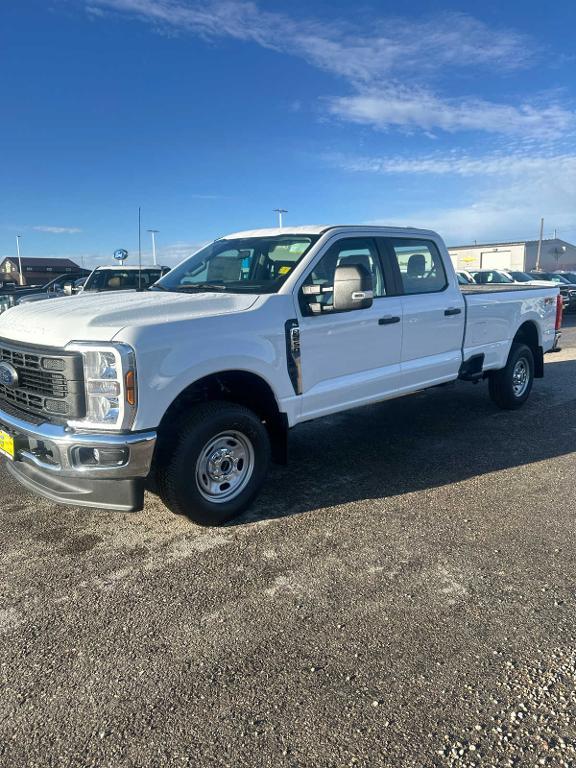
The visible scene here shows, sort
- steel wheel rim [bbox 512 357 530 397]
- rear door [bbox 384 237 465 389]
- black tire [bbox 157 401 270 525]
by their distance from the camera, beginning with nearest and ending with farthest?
black tire [bbox 157 401 270 525], rear door [bbox 384 237 465 389], steel wheel rim [bbox 512 357 530 397]

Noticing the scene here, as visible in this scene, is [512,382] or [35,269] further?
[35,269]

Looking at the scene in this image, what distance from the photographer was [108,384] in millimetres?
3350

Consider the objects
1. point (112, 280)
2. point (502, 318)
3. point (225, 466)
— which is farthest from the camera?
point (112, 280)

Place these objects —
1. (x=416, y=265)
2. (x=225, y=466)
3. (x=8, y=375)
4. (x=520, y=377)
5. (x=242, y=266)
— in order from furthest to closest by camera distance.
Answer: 1. (x=520, y=377)
2. (x=416, y=265)
3. (x=242, y=266)
4. (x=225, y=466)
5. (x=8, y=375)

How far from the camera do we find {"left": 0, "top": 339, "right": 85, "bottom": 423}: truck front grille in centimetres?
341

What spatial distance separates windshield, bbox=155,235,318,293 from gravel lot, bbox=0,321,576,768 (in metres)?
1.63

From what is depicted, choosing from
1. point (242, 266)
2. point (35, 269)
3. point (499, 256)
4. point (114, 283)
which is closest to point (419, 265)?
point (242, 266)

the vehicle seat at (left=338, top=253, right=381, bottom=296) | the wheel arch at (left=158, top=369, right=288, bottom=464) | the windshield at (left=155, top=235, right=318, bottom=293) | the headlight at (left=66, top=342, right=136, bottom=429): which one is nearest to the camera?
the headlight at (left=66, top=342, right=136, bottom=429)

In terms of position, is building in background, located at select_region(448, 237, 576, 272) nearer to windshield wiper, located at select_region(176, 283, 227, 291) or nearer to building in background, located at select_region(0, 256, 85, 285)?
building in background, located at select_region(0, 256, 85, 285)

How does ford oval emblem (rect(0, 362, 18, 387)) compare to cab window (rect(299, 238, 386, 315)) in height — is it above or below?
below

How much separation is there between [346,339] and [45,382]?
2234 millimetres

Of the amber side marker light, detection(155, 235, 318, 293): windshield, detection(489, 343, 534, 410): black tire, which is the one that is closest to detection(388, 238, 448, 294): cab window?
detection(155, 235, 318, 293): windshield

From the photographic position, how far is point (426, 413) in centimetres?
715

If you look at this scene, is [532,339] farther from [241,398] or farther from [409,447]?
[241,398]
